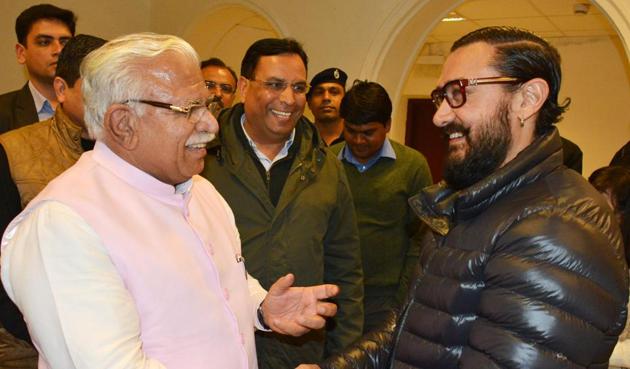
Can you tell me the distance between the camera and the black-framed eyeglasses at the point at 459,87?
5.13 ft

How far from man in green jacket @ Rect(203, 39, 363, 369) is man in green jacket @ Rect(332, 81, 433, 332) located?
1.72ft

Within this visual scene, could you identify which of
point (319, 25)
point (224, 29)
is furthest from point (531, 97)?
point (224, 29)

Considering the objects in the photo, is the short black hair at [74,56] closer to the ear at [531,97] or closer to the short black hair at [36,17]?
the short black hair at [36,17]

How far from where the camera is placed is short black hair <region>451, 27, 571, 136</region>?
5.14 ft

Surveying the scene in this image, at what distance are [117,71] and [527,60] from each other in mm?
951

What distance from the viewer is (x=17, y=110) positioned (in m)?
2.95

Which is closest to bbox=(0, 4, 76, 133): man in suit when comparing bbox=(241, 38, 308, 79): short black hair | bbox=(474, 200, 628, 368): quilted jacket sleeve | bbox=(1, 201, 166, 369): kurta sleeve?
bbox=(241, 38, 308, 79): short black hair

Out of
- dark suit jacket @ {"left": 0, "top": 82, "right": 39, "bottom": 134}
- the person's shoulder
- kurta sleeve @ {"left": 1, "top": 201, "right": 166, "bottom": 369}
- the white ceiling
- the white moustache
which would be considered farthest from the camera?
the white ceiling

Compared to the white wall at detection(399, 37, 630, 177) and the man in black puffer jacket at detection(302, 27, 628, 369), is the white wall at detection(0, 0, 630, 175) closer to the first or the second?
the man in black puffer jacket at detection(302, 27, 628, 369)

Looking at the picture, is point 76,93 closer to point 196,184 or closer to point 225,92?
point 196,184

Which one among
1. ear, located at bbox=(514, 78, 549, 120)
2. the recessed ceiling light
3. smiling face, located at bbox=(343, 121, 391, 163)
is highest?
the recessed ceiling light

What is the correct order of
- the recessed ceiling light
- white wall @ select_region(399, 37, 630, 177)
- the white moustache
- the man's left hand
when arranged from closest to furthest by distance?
the white moustache < the man's left hand < the recessed ceiling light < white wall @ select_region(399, 37, 630, 177)

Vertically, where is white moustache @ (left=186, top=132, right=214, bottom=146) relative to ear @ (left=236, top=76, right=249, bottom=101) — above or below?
below

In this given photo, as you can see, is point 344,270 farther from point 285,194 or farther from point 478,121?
point 478,121
